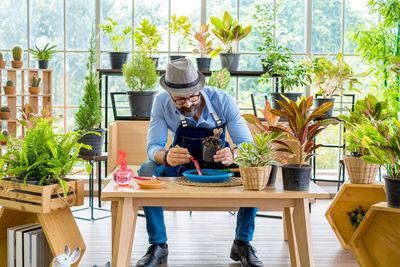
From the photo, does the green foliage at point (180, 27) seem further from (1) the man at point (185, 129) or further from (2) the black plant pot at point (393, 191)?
(2) the black plant pot at point (393, 191)

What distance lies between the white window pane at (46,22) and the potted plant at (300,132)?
12.9ft

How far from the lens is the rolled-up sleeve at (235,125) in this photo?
3143 millimetres

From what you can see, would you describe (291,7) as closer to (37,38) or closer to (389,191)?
(37,38)

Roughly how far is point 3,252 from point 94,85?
207cm

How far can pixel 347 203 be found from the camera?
136 inches

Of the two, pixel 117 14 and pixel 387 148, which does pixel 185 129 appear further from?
pixel 117 14

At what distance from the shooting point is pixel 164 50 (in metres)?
5.60

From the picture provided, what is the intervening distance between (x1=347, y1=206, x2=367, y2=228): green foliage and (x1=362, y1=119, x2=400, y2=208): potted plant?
2.81ft

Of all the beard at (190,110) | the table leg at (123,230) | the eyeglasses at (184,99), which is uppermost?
the eyeglasses at (184,99)

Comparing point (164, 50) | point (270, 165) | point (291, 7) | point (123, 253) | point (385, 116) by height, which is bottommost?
point (123, 253)

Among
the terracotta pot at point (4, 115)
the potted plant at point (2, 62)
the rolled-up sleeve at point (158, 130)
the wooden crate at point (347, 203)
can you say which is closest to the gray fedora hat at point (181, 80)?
the rolled-up sleeve at point (158, 130)

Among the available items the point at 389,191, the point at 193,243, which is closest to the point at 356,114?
the point at 389,191

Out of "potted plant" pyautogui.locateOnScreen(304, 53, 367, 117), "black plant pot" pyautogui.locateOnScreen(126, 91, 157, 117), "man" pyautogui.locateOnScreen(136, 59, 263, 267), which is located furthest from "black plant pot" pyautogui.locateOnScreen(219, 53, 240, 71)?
"man" pyautogui.locateOnScreen(136, 59, 263, 267)

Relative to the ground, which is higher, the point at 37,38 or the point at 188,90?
the point at 37,38
